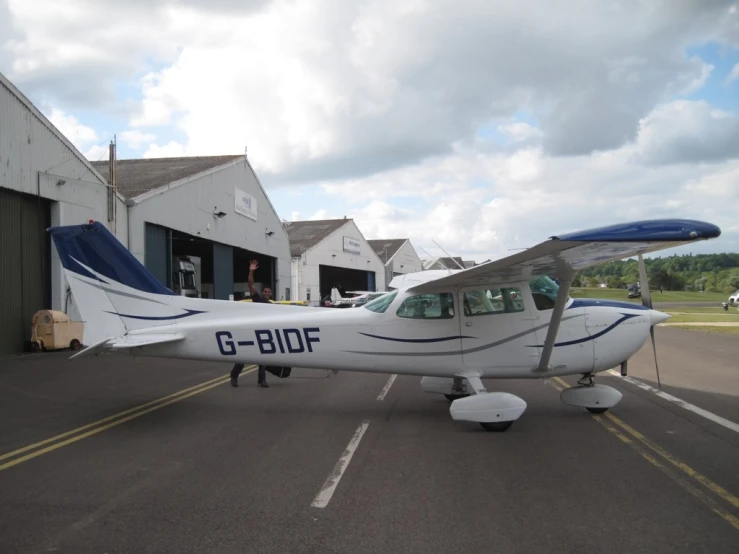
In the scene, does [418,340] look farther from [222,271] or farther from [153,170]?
[153,170]

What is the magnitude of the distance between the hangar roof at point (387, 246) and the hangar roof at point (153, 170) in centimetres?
4750

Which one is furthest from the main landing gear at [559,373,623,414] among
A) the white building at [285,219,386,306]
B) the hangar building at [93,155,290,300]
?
the white building at [285,219,386,306]

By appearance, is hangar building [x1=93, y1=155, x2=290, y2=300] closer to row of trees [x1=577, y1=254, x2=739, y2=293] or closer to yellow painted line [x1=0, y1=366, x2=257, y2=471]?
yellow painted line [x1=0, y1=366, x2=257, y2=471]

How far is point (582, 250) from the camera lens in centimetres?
620

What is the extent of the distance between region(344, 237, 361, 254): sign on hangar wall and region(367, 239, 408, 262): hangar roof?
18.8m

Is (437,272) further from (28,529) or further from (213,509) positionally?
(28,529)

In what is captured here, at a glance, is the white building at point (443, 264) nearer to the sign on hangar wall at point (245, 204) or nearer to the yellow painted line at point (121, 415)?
the yellow painted line at point (121, 415)

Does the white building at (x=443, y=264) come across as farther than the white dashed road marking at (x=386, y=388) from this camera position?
Yes

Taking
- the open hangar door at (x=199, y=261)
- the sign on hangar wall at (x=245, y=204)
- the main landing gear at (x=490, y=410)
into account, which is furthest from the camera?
the sign on hangar wall at (x=245, y=204)

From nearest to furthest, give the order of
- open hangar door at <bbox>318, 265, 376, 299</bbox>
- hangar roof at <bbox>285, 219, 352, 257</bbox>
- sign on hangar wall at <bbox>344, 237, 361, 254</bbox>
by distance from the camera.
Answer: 1. hangar roof at <bbox>285, 219, 352, 257</bbox>
2. sign on hangar wall at <bbox>344, 237, 361, 254</bbox>
3. open hangar door at <bbox>318, 265, 376, 299</bbox>

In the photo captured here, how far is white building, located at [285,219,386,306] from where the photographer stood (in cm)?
4581

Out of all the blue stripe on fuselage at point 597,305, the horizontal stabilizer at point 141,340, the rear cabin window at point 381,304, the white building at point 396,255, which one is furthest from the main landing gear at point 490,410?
the white building at point 396,255

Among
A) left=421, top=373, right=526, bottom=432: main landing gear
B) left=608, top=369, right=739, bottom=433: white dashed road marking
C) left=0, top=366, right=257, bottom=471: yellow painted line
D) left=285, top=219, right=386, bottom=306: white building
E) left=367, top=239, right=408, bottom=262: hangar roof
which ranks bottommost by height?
left=608, top=369, right=739, bottom=433: white dashed road marking

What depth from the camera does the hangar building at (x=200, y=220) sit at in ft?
72.3
